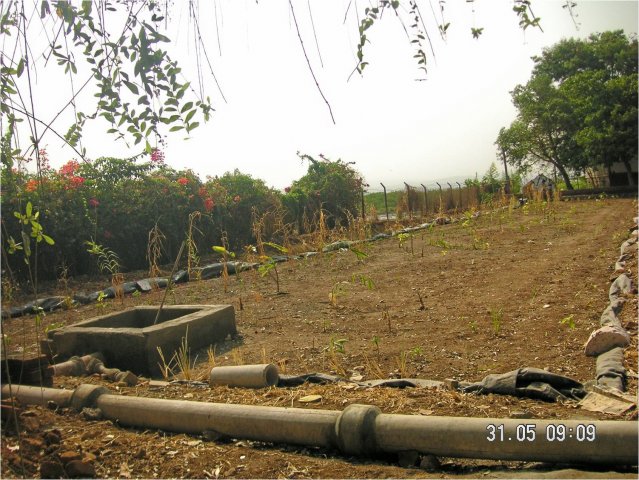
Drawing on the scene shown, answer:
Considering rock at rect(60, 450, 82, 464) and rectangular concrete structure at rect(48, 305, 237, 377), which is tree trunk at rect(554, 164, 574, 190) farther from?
rock at rect(60, 450, 82, 464)

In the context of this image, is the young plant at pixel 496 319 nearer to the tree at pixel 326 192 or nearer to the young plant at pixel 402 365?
the young plant at pixel 402 365

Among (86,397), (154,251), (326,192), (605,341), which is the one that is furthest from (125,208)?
(605,341)

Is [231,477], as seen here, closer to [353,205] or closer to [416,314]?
[416,314]

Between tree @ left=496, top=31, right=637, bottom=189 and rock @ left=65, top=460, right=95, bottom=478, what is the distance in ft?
83.5

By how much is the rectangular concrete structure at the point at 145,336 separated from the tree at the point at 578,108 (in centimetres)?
2282

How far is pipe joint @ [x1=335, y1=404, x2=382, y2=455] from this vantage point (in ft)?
8.61

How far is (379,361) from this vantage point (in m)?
4.48

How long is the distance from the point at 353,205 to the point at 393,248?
4.79 meters

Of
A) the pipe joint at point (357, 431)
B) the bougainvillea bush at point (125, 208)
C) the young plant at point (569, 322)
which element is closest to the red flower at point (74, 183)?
the bougainvillea bush at point (125, 208)

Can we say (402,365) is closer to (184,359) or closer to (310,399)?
(310,399)

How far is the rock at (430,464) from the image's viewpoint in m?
2.53

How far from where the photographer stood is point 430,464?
8.34 feet

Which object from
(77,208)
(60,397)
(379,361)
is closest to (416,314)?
(379,361)

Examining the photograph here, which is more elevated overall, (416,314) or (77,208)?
(77,208)
